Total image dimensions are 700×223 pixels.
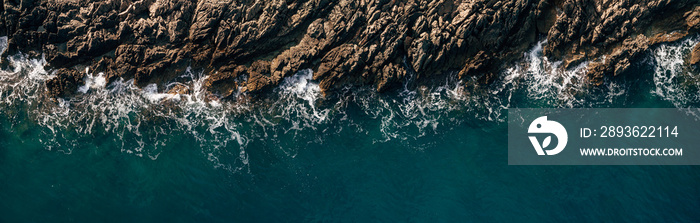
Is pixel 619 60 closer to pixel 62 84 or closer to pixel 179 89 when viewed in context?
pixel 179 89

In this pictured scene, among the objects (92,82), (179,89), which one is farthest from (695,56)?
(92,82)

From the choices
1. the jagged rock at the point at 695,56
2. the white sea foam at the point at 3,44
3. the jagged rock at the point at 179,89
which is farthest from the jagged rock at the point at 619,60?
the white sea foam at the point at 3,44

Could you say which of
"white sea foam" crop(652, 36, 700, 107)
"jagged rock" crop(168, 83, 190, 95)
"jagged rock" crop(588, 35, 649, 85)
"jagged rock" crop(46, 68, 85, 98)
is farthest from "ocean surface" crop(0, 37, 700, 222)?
"jagged rock" crop(588, 35, 649, 85)

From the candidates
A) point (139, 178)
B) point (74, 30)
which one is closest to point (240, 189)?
point (139, 178)

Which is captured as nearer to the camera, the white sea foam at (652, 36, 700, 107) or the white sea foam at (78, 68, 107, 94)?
the white sea foam at (652, 36, 700, 107)

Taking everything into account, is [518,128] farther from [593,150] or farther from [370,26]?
[370,26]

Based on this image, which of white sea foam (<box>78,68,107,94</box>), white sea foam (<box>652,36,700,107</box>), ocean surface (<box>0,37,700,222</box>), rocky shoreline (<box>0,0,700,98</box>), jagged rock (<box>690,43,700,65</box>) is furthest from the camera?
white sea foam (<box>78,68,107,94</box>)

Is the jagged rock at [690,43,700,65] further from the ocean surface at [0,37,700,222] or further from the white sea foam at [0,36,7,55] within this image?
the white sea foam at [0,36,7,55]

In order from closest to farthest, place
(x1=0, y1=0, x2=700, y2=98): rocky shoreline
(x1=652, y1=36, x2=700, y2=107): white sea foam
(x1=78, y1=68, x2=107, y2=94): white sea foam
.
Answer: (x1=652, y1=36, x2=700, y2=107): white sea foam, (x1=0, y1=0, x2=700, y2=98): rocky shoreline, (x1=78, y1=68, x2=107, y2=94): white sea foam
